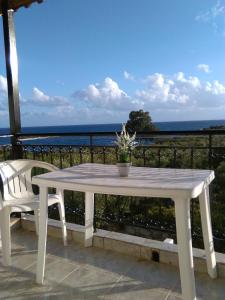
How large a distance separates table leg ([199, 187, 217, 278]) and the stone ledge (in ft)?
0.21

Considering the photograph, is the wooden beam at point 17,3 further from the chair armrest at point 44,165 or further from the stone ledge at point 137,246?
the stone ledge at point 137,246

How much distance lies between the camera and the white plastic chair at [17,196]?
2.69 m

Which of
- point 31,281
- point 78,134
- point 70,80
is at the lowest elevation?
point 31,281

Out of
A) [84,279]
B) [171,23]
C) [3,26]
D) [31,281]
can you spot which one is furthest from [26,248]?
[171,23]

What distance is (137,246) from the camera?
272 cm

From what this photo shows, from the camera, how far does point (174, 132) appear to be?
8.39 feet

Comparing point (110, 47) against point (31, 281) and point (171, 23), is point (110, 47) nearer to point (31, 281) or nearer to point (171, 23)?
point (171, 23)

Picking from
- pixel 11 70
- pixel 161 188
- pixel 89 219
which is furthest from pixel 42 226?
pixel 11 70

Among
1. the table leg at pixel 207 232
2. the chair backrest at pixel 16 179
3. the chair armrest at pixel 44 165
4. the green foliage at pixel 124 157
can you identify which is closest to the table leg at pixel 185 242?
the table leg at pixel 207 232

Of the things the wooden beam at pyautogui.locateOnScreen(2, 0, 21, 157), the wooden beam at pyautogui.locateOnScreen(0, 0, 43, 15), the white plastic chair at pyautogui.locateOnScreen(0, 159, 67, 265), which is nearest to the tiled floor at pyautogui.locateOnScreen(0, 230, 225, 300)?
the white plastic chair at pyautogui.locateOnScreen(0, 159, 67, 265)

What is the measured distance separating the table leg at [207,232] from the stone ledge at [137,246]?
7cm

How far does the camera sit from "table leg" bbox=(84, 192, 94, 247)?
2870 millimetres

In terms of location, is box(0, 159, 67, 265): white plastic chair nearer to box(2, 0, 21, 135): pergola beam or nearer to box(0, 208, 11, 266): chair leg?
box(0, 208, 11, 266): chair leg

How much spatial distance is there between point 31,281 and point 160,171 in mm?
1277
